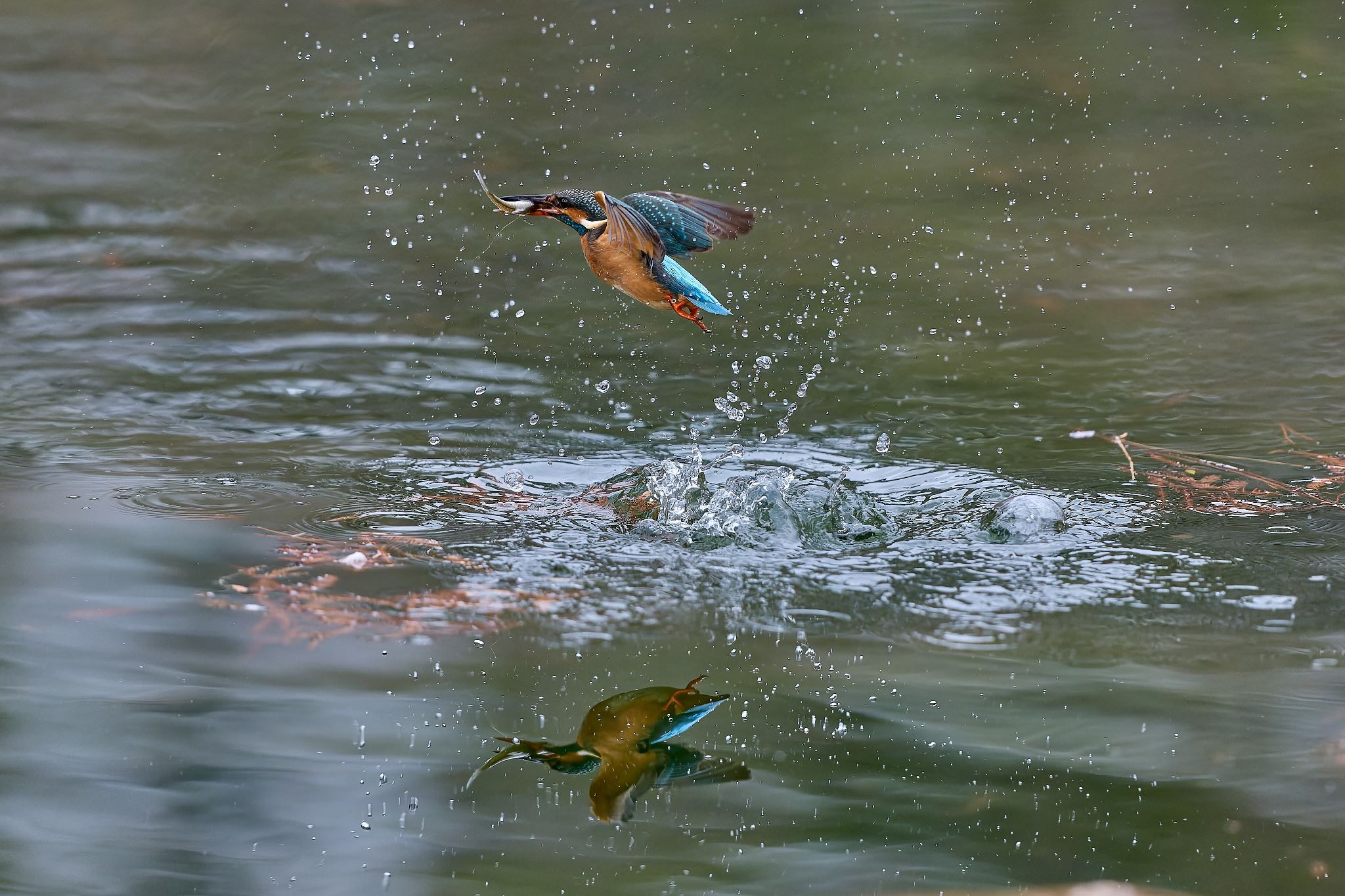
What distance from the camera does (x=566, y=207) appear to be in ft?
7.31

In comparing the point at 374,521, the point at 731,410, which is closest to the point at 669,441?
the point at 731,410

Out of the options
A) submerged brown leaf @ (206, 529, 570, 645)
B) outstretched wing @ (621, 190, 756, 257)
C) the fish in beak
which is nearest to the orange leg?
outstretched wing @ (621, 190, 756, 257)

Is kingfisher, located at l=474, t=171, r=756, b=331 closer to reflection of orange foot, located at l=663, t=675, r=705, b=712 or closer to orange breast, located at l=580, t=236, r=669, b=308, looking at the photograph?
orange breast, located at l=580, t=236, r=669, b=308

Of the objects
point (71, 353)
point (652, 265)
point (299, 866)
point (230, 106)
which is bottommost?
point (299, 866)

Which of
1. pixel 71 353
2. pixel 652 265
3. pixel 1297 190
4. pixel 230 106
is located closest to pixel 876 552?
pixel 652 265

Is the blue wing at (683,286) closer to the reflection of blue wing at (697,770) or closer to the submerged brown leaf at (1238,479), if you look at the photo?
the reflection of blue wing at (697,770)

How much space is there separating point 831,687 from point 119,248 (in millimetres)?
3440

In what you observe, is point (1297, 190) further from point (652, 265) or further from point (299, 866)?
point (299, 866)

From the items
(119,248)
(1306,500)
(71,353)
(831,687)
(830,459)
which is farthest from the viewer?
(119,248)

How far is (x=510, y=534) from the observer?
2.66 metres

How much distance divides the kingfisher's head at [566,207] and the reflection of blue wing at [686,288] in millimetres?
165

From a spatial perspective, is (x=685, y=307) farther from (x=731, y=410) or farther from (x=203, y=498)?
(x=203, y=498)

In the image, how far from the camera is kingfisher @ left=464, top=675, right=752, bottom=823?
184 centimetres

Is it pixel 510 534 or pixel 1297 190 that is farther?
pixel 1297 190
